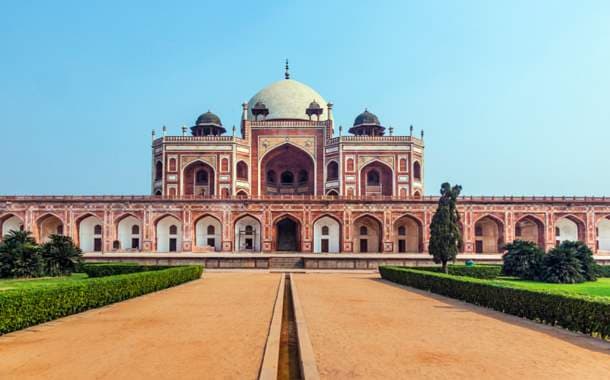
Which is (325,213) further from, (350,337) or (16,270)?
(350,337)

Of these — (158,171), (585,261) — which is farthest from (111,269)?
(158,171)

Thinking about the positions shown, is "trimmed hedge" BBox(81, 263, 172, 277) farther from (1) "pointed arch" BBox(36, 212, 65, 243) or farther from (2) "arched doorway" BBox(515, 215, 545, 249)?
(2) "arched doorway" BBox(515, 215, 545, 249)

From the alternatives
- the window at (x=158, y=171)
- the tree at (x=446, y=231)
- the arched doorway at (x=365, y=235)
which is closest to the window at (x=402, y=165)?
the arched doorway at (x=365, y=235)

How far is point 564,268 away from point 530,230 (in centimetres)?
1680

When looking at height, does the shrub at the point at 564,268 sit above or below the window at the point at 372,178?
below

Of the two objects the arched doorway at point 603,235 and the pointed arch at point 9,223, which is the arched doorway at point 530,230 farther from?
the pointed arch at point 9,223

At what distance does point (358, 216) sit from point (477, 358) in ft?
93.3

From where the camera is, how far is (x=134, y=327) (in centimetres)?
898

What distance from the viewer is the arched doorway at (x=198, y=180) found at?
4041 cm

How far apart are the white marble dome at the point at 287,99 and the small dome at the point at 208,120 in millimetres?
3759

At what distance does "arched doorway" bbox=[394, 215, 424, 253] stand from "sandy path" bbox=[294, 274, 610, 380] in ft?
79.5

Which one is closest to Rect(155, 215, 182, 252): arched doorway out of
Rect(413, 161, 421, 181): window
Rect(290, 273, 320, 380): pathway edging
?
Rect(413, 161, 421, 181): window

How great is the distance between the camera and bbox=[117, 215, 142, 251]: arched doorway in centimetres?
3556

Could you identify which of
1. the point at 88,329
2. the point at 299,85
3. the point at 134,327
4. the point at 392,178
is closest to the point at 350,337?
the point at 134,327
